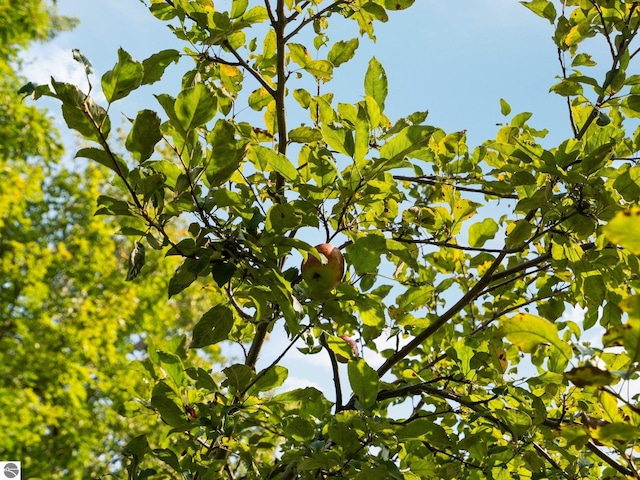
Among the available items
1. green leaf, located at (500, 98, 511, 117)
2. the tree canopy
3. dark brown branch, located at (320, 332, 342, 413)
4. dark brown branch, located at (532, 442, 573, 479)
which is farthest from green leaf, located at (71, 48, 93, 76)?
the tree canopy

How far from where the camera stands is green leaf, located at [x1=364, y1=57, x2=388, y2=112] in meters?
1.41

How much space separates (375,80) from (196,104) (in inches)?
22.3

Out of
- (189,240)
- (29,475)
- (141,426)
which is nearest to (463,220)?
(189,240)

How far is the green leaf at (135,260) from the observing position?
1149mm

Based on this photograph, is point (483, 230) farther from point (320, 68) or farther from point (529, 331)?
point (529, 331)

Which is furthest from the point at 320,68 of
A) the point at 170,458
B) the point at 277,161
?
the point at 170,458

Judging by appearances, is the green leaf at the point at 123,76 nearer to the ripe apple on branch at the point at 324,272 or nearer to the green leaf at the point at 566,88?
the ripe apple on branch at the point at 324,272

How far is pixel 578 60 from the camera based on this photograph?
1.84 m

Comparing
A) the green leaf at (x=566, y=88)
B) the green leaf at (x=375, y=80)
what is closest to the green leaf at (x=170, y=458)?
the green leaf at (x=375, y=80)

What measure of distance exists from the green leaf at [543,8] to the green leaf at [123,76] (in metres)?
1.37

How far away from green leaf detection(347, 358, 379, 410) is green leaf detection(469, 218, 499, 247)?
753 millimetres

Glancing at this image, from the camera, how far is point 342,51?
6.24 feet

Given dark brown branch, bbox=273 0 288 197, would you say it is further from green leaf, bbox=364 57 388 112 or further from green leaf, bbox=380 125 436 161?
green leaf, bbox=380 125 436 161

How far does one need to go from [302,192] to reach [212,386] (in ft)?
2.01
